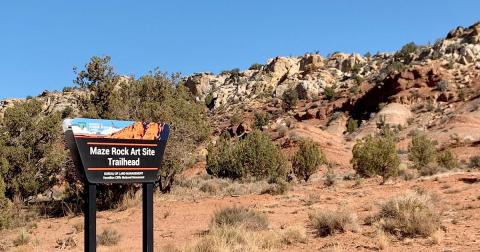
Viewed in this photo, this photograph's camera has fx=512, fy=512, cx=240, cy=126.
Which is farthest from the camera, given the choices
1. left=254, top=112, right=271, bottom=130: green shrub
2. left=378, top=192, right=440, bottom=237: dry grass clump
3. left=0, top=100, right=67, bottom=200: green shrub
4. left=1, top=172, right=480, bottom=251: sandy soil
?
left=254, top=112, right=271, bottom=130: green shrub

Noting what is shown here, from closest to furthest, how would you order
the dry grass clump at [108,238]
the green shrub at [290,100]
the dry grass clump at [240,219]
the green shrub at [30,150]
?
1. the dry grass clump at [108,238]
2. the dry grass clump at [240,219]
3. the green shrub at [30,150]
4. the green shrub at [290,100]

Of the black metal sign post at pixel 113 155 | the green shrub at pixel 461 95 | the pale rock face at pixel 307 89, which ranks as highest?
the pale rock face at pixel 307 89

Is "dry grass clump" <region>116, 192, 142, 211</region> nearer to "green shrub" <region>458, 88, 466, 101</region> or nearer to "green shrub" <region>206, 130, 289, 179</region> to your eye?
"green shrub" <region>206, 130, 289, 179</region>

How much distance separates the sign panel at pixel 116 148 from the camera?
6.90 metres

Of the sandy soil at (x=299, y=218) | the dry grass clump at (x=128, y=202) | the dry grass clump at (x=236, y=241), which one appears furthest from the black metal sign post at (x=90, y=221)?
the dry grass clump at (x=128, y=202)

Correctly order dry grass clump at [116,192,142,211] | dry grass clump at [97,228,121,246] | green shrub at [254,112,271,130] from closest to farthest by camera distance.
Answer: dry grass clump at [97,228,121,246] → dry grass clump at [116,192,142,211] → green shrub at [254,112,271,130]

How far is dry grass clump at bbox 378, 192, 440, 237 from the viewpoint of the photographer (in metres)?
10.8

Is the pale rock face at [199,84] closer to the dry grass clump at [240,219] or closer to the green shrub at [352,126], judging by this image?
the green shrub at [352,126]

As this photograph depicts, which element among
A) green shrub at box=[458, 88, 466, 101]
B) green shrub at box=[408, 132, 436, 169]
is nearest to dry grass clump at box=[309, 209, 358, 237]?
green shrub at box=[408, 132, 436, 169]

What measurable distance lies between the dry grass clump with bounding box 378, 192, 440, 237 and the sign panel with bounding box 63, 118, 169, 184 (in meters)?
5.95

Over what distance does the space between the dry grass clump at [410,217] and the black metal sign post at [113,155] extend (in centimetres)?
594

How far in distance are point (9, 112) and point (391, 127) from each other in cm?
4091

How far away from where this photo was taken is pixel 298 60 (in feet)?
311

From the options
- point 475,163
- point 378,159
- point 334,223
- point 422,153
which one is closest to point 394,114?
point 422,153
